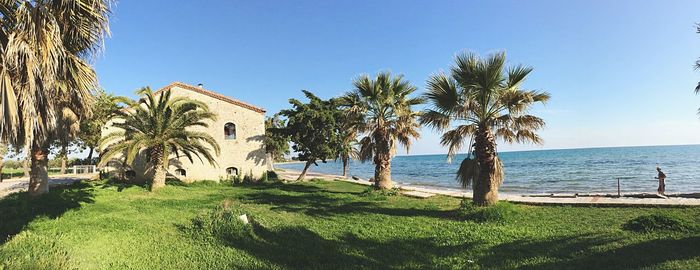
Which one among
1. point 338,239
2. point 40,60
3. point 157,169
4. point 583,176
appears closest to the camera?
point 40,60

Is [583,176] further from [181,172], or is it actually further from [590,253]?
[181,172]

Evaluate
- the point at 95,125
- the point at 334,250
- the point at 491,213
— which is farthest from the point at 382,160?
the point at 95,125

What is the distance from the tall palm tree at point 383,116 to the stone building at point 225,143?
29.6ft

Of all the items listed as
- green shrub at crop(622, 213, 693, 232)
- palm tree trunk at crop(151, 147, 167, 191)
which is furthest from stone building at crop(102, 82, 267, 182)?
green shrub at crop(622, 213, 693, 232)

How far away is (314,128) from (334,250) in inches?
701

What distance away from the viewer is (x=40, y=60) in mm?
5176

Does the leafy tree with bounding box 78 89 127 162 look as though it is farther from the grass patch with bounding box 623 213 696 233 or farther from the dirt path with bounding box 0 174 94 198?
the grass patch with bounding box 623 213 696 233

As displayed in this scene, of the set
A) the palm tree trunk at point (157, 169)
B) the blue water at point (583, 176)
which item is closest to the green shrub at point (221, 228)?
the palm tree trunk at point (157, 169)

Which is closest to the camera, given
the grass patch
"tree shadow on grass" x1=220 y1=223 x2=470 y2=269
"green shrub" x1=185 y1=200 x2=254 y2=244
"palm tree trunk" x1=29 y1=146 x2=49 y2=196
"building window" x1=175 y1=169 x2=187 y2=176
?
"tree shadow on grass" x1=220 y1=223 x2=470 y2=269

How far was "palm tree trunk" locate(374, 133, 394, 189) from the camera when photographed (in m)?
18.1

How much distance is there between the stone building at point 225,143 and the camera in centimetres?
2327

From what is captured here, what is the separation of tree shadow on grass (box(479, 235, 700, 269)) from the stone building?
19540 millimetres

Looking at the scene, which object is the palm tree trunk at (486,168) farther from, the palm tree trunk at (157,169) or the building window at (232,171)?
the building window at (232,171)

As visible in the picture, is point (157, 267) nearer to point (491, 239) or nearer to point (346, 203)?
point (491, 239)
